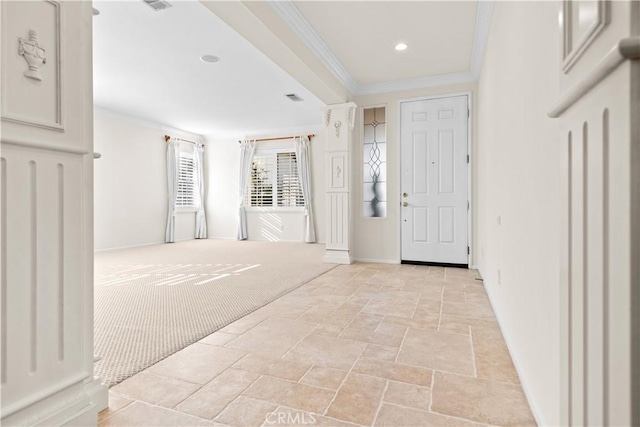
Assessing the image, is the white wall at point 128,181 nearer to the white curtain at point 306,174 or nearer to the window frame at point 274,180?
the window frame at point 274,180

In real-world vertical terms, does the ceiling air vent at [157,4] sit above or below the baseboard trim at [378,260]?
above

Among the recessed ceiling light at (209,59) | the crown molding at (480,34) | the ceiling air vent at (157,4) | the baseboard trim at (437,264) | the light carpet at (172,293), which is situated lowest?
the light carpet at (172,293)

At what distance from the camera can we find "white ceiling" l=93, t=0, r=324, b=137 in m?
3.31

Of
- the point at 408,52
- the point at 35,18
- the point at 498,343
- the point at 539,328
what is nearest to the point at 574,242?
the point at 539,328

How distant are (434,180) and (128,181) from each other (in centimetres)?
572

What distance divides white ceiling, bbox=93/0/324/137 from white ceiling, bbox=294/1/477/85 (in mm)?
934

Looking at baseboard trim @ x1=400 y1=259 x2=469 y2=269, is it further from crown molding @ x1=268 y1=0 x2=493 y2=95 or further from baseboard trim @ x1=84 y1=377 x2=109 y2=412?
baseboard trim @ x1=84 y1=377 x2=109 y2=412

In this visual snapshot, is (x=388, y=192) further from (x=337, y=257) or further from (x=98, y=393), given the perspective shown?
(x=98, y=393)

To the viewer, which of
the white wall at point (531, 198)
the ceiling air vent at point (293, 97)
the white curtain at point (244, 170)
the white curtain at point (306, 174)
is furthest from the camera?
the white curtain at point (244, 170)

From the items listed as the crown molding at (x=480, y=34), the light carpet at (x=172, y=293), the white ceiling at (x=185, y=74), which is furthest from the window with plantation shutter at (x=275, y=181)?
the crown molding at (x=480, y=34)

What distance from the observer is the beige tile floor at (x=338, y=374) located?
138 centimetres

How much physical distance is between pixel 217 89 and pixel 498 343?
16.1 ft

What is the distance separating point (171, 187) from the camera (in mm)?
7625

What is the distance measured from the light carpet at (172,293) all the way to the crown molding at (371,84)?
8.28ft
